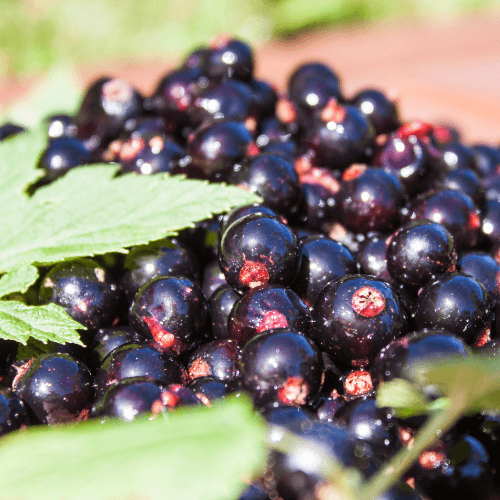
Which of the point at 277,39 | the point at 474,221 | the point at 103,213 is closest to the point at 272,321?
the point at 103,213

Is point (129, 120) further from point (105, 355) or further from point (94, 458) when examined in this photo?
point (94, 458)

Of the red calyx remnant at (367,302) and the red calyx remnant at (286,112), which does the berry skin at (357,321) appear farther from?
the red calyx remnant at (286,112)

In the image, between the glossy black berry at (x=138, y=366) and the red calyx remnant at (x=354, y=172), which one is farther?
the red calyx remnant at (x=354, y=172)

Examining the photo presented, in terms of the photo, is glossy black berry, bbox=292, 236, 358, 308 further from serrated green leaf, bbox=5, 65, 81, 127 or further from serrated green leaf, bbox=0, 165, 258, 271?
serrated green leaf, bbox=5, 65, 81, 127

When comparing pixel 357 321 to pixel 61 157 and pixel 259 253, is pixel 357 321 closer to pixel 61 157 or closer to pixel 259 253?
pixel 259 253

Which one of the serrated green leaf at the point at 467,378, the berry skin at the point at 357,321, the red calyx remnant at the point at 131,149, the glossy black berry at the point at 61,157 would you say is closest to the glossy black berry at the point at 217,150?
the red calyx remnant at the point at 131,149

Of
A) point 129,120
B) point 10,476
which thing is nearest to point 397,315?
point 10,476
